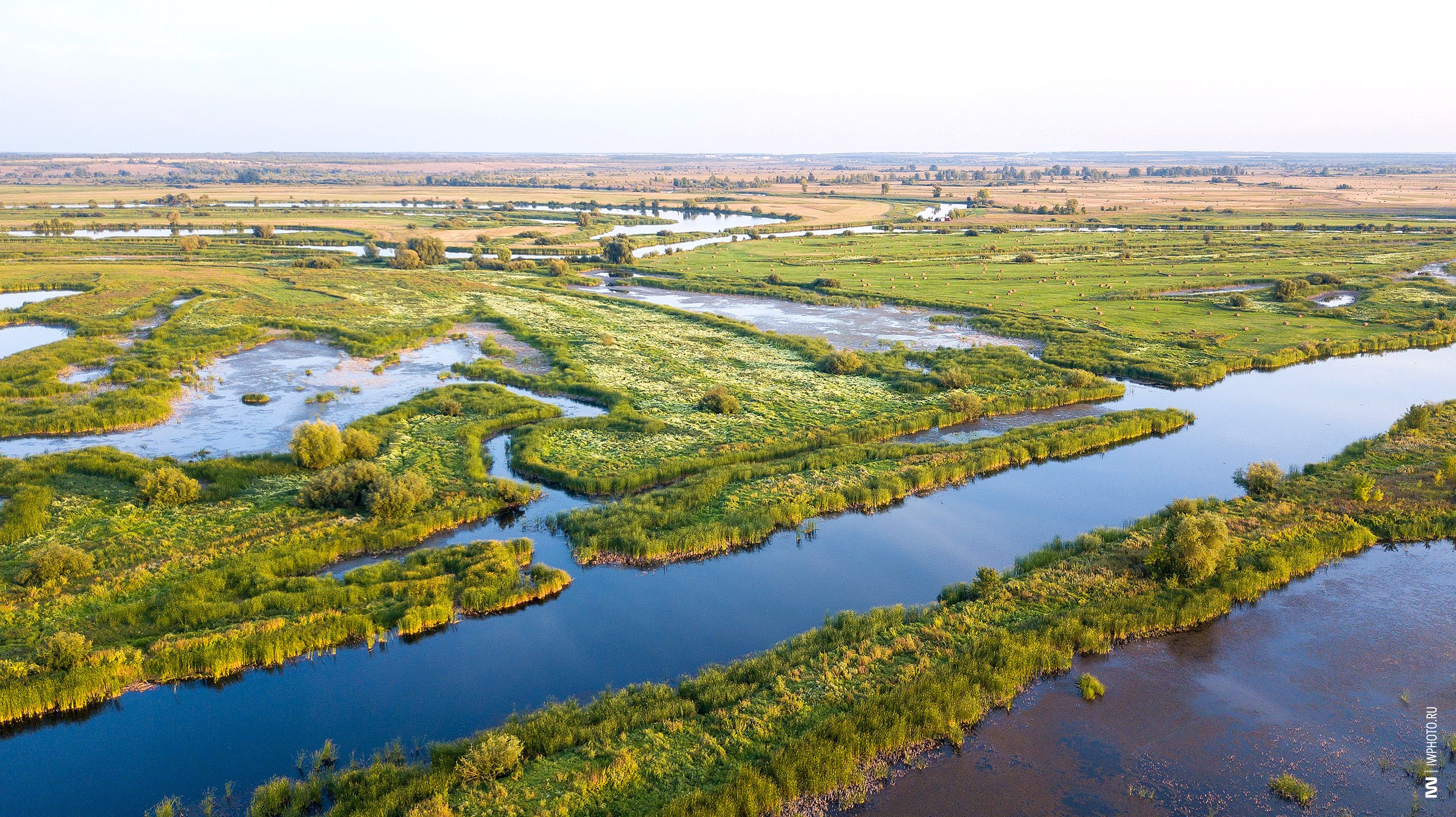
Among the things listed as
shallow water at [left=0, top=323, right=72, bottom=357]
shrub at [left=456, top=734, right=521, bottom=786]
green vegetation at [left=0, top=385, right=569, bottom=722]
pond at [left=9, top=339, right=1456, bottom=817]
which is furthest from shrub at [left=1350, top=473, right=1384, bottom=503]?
shallow water at [left=0, top=323, right=72, bottom=357]

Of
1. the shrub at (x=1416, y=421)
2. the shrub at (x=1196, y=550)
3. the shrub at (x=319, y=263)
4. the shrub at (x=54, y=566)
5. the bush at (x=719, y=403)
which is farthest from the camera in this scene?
the shrub at (x=319, y=263)

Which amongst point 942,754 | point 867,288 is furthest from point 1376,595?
point 867,288

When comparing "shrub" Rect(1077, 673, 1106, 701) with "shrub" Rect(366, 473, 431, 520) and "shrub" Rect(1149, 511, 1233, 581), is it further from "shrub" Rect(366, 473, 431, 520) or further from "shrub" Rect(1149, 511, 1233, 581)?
"shrub" Rect(366, 473, 431, 520)

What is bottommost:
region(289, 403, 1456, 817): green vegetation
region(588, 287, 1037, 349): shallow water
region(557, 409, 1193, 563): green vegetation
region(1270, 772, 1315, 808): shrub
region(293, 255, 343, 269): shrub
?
region(1270, 772, 1315, 808): shrub

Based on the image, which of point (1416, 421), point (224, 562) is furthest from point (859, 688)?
point (1416, 421)

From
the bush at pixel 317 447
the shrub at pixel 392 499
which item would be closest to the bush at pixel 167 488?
the bush at pixel 317 447

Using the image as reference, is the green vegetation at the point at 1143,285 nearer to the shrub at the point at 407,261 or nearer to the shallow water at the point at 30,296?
the shrub at the point at 407,261

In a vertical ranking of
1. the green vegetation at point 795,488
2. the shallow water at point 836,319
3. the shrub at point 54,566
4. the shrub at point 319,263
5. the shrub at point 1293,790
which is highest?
the shrub at point 319,263
